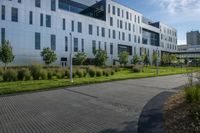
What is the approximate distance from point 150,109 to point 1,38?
34.9 metres

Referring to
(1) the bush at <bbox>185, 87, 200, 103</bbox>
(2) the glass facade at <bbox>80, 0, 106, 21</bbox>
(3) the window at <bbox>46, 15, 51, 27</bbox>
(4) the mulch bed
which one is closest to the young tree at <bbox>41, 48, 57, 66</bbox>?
(3) the window at <bbox>46, 15, 51, 27</bbox>

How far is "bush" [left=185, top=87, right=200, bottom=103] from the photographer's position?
739 cm

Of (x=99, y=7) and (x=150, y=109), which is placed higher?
(x=99, y=7)

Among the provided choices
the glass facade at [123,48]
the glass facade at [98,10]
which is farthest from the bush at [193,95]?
the glass facade at [123,48]

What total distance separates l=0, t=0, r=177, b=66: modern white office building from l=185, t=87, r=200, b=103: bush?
1598 centimetres

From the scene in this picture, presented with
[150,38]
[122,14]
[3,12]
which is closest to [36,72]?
[3,12]

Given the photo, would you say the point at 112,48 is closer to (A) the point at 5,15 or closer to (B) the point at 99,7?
(B) the point at 99,7

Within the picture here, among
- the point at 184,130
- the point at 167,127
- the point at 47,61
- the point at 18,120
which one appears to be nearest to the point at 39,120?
the point at 18,120

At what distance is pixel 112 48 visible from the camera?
58.9 m

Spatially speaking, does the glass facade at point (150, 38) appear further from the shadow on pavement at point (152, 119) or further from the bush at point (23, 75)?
the shadow on pavement at point (152, 119)

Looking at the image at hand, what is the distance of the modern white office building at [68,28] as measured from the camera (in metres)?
37.8

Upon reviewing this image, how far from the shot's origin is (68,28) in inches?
1863

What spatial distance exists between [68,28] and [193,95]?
4278 centimetres

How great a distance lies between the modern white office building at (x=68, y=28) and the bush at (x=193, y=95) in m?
16.0
